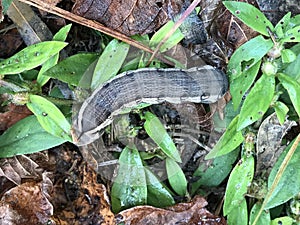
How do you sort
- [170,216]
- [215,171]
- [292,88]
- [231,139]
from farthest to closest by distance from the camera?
1. [215,171]
2. [170,216]
3. [231,139]
4. [292,88]

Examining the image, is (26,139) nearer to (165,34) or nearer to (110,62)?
(110,62)

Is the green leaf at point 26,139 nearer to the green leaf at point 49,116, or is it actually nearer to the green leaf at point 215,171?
the green leaf at point 49,116

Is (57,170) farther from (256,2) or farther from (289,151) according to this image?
(256,2)

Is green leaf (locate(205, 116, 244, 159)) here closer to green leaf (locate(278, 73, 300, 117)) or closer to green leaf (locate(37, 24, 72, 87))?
green leaf (locate(278, 73, 300, 117))

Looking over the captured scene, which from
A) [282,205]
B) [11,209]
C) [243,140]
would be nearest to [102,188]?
[11,209]

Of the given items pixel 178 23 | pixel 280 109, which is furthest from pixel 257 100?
pixel 178 23

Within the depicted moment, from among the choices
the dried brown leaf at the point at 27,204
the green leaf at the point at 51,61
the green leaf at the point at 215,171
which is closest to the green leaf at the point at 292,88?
the green leaf at the point at 215,171

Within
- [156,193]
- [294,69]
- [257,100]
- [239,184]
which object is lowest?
[156,193]
